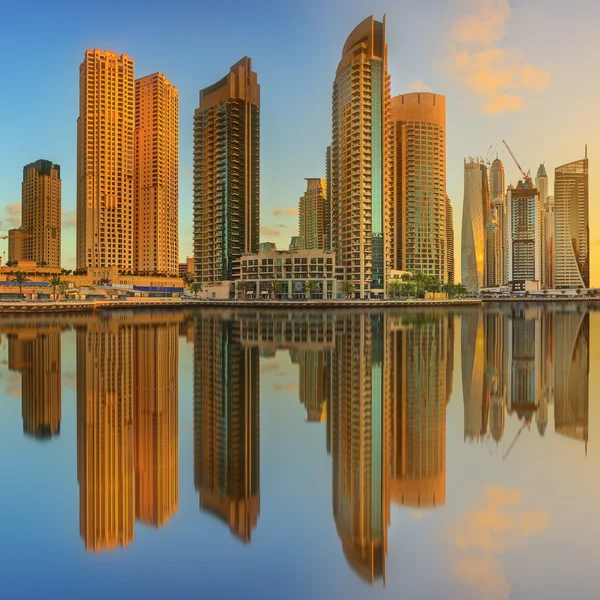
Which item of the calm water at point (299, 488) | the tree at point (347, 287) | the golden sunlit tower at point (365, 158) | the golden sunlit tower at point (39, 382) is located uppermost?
the golden sunlit tower at point (365, 158)

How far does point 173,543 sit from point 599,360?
2909 centimetres

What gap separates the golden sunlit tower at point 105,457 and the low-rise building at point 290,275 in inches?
4360

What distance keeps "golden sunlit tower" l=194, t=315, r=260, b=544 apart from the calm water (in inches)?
2.4

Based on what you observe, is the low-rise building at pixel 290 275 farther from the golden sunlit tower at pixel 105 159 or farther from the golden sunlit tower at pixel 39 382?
the golden sunlit tower at pixel 39 382

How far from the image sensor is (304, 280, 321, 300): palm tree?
429 ft

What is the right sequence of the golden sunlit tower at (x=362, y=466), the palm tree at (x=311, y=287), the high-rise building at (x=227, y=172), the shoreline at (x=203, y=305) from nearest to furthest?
the golden sunlit tower at (x=362, y=466)
the shoreline at (x=203, y=305)
the palm tree at (x=311, y=287)
the high-rise building at (x=227, y=172)

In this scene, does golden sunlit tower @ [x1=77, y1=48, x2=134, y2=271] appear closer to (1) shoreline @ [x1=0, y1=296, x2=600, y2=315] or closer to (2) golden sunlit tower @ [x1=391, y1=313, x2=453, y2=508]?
(1) shoreline @ [x1=0, y1=296, x2=600, y2=315]

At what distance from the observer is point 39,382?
22.2m

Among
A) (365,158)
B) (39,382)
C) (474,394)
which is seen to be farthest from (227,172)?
(474,394)

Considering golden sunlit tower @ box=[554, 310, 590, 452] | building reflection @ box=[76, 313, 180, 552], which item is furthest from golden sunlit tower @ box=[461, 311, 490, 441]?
building reflection @ box=[76, 313, 180, 552]

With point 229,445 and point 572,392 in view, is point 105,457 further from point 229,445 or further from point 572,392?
point 572,392

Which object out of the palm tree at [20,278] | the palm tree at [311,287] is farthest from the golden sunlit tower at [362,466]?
the palm tree at [311,287]

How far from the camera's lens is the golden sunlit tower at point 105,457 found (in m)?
9.23

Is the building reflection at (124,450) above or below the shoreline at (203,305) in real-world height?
below
